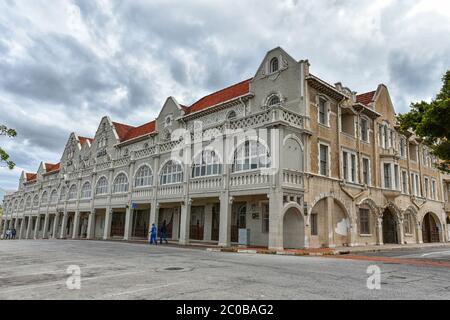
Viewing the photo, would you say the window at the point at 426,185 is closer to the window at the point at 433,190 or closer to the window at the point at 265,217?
the window at the point at 433,190

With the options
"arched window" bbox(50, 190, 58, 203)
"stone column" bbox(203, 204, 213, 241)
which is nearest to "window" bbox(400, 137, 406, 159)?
"stone column" bbox(203, 204, 213, 241)

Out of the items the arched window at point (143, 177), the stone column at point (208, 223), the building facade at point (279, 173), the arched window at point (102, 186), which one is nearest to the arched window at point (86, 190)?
the building facade at point (279, 173)

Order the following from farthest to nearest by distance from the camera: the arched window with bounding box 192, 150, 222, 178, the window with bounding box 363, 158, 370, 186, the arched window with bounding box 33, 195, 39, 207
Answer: the arched window with bounding box 33, 195, 39, 207 → the window with bounding box 363, 158, 370, 186 → the arched window with bounding box 192, 150, 222, 178

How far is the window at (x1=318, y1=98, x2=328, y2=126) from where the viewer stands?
2434 cm

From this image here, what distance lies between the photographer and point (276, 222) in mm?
18938

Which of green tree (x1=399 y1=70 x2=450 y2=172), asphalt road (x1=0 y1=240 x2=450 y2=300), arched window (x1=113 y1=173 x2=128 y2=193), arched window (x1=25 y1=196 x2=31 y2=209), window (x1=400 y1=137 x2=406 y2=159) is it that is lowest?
asphalt road (x1=0 y1=240 x2=450 y2=300)

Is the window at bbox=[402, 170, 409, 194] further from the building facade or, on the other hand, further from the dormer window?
the dormer window

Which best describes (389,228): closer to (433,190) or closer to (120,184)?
(433,190)

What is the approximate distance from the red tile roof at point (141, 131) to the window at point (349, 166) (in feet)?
65.5

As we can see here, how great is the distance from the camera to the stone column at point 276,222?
61.5 ft

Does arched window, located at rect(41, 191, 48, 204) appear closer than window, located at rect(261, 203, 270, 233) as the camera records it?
No

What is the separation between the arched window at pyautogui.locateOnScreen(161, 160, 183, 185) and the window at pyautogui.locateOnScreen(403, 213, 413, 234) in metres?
21.7

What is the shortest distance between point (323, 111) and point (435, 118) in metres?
8.96
